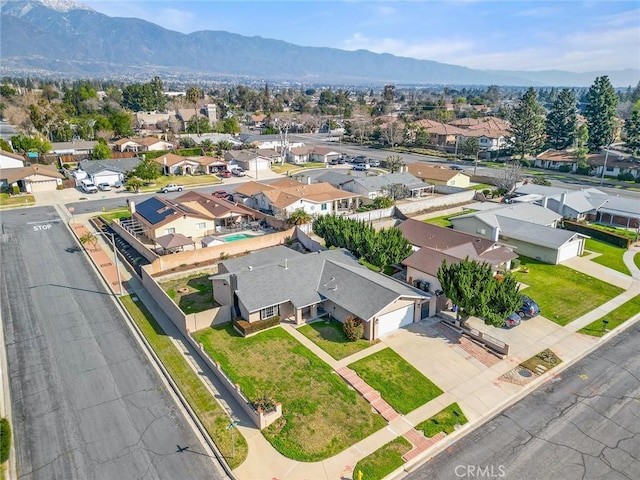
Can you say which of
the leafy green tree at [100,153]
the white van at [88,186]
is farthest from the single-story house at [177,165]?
the white van at [88,186]

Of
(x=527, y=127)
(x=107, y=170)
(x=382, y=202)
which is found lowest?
(x=382, y=202)

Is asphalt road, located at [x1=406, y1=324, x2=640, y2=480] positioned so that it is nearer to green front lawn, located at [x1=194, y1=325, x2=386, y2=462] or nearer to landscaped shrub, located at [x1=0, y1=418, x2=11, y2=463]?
green front lawn, located at [x1=194, y1=325, x2=386, y2=462]

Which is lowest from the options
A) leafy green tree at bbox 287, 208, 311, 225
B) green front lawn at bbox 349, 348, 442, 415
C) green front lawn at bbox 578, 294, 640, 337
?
green front lawn at bbox 349, 348, 442, 415

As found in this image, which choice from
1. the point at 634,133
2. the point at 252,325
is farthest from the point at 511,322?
the point at 634,133

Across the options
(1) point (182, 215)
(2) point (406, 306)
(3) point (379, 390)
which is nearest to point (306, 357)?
(3) point (379, 390)

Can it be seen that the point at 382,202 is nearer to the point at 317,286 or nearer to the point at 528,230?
the point at 528,230

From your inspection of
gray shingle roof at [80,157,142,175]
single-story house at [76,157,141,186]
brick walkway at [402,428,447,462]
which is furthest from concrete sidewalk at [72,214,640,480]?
gray shingle roof at [80,157,142,175]

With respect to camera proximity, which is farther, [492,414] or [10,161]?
[10,161]
